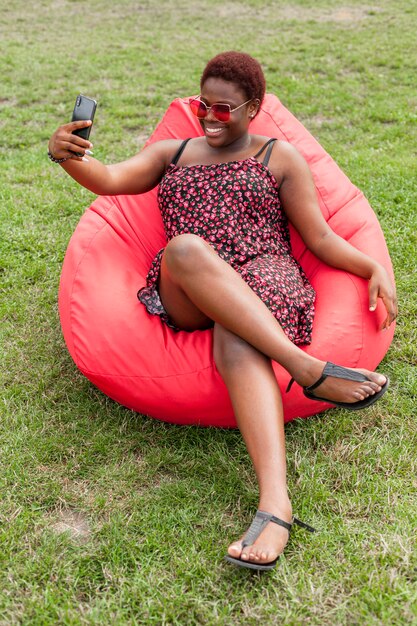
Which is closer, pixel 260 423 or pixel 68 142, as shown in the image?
pixel 260 423

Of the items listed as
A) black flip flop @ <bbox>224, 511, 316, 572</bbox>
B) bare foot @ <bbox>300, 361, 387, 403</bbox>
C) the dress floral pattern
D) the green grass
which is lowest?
the green grass

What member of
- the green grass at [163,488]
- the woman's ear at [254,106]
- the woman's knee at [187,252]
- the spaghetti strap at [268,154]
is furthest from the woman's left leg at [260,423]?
the woman's ear at [254,106]

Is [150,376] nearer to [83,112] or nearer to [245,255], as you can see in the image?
[245,255]

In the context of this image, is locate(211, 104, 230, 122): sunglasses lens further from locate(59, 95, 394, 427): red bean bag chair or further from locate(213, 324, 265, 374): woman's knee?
locate(213, 324, 265, 374): woman's knee

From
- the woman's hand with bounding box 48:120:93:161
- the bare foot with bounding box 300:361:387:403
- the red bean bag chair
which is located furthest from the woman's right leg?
the woman's hand with bounding box 48:120:93:161

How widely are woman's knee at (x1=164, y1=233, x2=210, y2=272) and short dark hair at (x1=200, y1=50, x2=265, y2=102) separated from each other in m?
0.79

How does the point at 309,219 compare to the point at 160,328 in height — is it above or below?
above

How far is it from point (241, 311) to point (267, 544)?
2.51 feet

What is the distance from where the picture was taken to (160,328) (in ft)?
9.04

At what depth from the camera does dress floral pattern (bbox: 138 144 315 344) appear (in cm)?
269

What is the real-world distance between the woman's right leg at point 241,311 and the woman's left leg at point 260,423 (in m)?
0.06

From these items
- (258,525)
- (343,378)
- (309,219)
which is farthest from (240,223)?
(258,525)

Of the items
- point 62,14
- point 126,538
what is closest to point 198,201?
point 126,538

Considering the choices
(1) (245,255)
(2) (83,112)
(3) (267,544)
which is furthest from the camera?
(1) (245,255)
